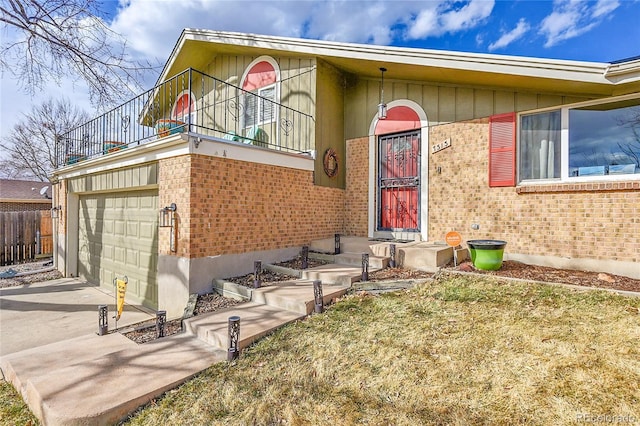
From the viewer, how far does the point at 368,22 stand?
8.73 meters

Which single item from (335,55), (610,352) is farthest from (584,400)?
(335,55)

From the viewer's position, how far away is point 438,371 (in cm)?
280

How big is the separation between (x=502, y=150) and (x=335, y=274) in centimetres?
412

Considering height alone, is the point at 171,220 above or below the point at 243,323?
above

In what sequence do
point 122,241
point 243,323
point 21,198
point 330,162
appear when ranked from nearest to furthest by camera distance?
point 243,323 → point 122,241 → point 330,162 → point 21,198

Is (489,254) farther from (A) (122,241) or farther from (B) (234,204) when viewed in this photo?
(A) (122,241)

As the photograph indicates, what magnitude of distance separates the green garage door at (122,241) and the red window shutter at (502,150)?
681 centimetres

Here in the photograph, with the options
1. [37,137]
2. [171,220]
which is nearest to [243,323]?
[171,220]

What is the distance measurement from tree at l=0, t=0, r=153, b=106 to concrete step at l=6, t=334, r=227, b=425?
4.99 meters

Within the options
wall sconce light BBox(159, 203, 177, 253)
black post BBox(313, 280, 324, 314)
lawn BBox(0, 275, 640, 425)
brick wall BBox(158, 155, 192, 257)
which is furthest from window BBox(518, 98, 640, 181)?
wall sconce light BBox(159, 203, 177, 253)

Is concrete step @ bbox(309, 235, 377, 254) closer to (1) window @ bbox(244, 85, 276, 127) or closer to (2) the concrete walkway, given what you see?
(2) the concrete walkway

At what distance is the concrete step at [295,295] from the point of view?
4.33 meters

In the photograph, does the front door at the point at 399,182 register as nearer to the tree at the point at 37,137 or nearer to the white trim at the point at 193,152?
the white trim at the point at 193,152

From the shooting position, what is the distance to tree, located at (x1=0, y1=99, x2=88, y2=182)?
22.2 meters
